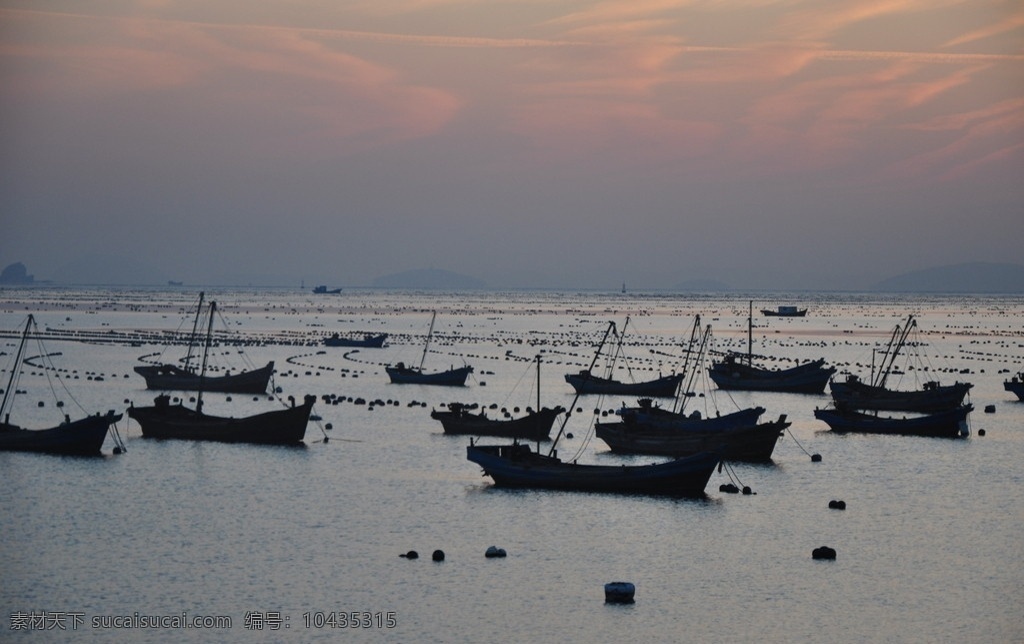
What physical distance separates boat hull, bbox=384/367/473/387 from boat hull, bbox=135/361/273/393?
36.6 feet

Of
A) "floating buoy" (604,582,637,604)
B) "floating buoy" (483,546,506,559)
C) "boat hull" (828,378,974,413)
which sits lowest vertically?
"floating buoy" (483,546,506,559)

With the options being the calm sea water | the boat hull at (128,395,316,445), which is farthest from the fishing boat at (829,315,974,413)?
the boat hull at (128,395,316,445)

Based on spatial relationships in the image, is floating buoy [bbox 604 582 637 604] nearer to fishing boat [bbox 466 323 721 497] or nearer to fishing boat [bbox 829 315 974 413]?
fishing boat [bbox 466 323 721 497]

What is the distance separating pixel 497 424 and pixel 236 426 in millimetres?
12349

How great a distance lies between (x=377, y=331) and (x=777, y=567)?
146 metres

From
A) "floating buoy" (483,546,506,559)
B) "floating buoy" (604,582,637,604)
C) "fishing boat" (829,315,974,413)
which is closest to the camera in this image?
"floating buoy" (604,582,637,604)

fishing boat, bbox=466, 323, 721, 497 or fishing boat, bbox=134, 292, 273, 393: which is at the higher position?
fishing boat, bbox=466, 323, 721, 497

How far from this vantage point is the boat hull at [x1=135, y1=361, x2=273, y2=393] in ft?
291

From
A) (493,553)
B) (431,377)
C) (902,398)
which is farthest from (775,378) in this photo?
(493,553)

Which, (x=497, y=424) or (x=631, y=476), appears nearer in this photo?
(x=631, y=476)

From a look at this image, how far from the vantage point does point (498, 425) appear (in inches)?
2557

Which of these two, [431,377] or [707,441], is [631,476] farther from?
[431,377]

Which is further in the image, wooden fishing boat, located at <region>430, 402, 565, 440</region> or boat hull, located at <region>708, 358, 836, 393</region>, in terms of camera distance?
boat hull, located at <region>708, 358, 836, 393</region>

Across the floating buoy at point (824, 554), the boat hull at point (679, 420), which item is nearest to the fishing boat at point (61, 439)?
the boat hull at point (679, 420)
